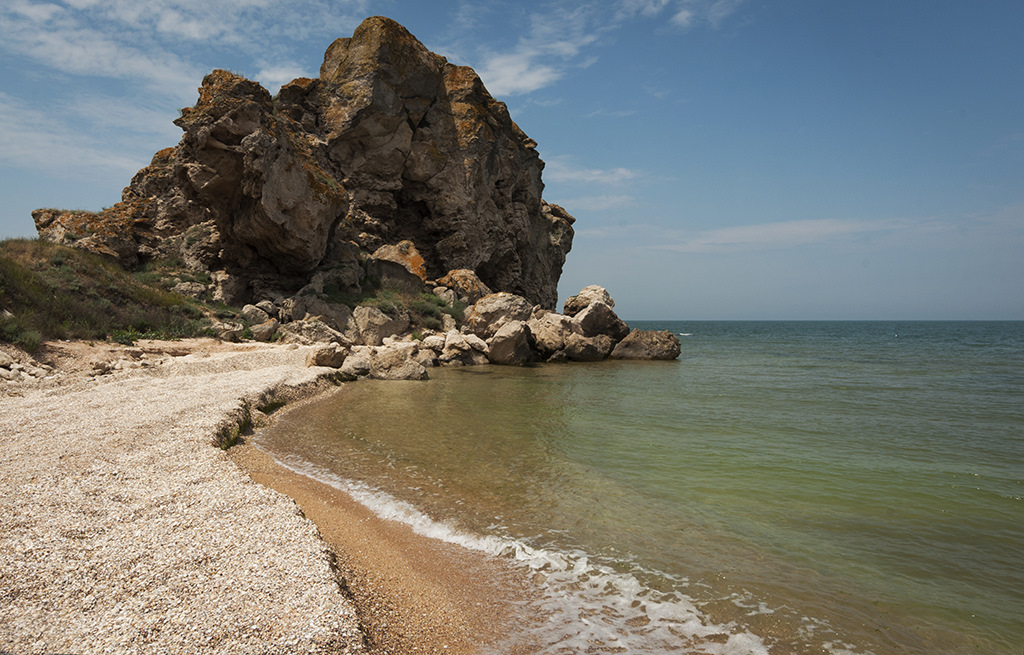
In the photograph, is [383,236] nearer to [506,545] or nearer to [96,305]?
[96,305]

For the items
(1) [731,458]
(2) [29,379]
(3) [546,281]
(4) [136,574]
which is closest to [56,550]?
(4) [136,574]

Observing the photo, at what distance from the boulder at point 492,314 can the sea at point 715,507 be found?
39.7ft

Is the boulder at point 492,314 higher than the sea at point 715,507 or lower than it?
higher

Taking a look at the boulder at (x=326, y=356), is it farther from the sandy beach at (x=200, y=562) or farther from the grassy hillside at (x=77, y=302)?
the sandy beach at (x=200, y=562)

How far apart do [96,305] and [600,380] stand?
14621 millimetres

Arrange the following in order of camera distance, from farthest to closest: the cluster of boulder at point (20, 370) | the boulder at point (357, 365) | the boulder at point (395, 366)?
the boulder at point (395, 366) < the boulder at point (357, 365) < the cluster of boulder at point (20, 370)

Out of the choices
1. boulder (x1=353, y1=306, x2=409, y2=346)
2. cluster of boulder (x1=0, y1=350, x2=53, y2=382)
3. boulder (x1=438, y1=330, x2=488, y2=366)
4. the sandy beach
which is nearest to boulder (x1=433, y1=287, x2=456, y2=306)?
boulder (x1=353, y1=306, x2=409, y2=346)

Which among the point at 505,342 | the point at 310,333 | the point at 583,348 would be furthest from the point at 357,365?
the point at 583,348

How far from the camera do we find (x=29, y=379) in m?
9.36

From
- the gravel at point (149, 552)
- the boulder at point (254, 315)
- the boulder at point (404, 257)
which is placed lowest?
the gravel at point (149, 552)

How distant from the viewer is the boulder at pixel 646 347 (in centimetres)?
2538

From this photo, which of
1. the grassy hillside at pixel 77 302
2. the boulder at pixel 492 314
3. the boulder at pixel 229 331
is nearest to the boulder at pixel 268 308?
the grassy hillside at pixel 77 302

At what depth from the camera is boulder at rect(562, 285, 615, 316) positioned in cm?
2762

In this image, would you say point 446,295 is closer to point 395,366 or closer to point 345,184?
point 345,184
